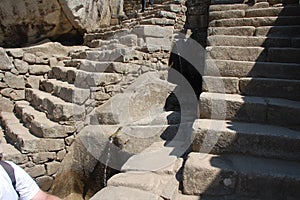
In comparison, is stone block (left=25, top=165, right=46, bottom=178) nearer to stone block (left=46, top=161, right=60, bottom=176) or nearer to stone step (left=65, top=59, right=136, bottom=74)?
stone block (left=46, top=161, right=60, bottom=176)

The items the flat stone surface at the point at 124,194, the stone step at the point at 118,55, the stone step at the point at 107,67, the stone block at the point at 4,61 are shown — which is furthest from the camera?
the stone block at the point at 4,61

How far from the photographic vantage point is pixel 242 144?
2.30 metres

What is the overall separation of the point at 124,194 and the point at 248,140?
1.11 meters

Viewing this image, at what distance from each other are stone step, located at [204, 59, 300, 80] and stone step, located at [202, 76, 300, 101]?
0.55 ft

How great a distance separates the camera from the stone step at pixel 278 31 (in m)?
3.80

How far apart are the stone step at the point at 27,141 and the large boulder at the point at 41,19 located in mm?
2535

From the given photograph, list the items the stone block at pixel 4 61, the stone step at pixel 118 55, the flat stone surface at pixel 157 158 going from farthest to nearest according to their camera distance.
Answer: the stone block at pixel 4 61 < the stone step at pixel 118 55 < the flat stone surface at pixel 157 158

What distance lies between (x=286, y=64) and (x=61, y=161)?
3.48m

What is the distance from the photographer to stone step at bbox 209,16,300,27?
13.1 ft

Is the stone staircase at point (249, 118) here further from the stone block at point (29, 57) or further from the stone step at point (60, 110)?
the stone block at point (29, 57)

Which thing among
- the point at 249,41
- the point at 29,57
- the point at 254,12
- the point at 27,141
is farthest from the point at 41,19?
the point at 249,41

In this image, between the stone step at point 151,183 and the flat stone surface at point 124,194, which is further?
the stone step at point 151,183

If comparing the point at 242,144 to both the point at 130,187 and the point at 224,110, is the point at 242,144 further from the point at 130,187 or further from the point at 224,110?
the point at 130,187

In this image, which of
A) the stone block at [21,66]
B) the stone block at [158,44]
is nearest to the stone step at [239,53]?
the stone block at [158,44]
